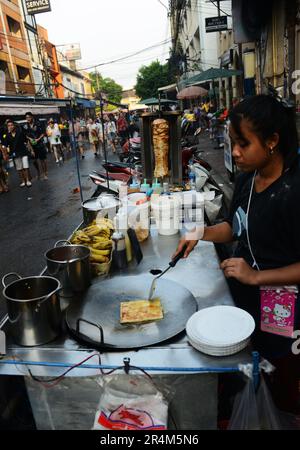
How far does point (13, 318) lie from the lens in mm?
1563

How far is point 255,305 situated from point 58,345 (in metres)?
1.02

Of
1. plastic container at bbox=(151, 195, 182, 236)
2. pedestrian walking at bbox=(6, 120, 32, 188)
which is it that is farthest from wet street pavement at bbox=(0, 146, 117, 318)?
plastic container at bbox=(151, 195, 182, 236)

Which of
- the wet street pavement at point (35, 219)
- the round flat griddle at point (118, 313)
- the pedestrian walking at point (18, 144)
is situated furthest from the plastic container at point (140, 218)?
the pedestrian walking at point (18, 144)

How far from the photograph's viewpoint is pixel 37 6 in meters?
27.7

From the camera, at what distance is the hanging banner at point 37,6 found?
27.6 metres

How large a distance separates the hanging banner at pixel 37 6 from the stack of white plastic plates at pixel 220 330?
32638mm

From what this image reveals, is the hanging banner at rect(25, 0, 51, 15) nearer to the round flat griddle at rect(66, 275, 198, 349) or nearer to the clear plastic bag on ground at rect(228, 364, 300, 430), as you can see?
the round flat griddle at rect(66, 275, 198, 349)

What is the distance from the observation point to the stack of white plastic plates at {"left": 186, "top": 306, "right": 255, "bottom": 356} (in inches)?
56.4

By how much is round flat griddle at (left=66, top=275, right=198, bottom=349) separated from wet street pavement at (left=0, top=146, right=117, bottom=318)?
229cm

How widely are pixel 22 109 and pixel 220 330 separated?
18.3m

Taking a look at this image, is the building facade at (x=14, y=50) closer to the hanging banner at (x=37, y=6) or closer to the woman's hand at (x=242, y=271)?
the hanging banner at (x=37, y=6)

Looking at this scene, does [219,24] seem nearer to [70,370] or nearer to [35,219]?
[35,219]
